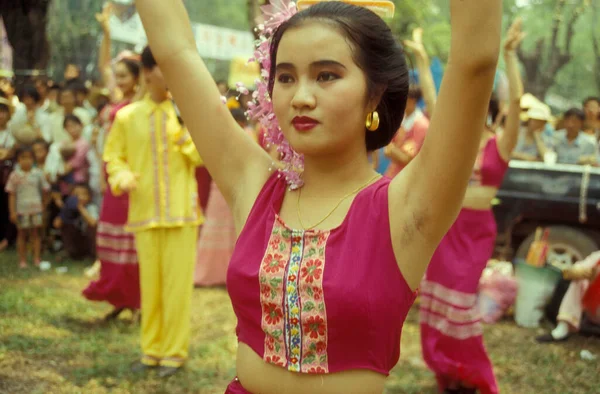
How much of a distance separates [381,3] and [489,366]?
3080mm

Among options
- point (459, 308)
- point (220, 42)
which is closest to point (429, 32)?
point (220, 42)

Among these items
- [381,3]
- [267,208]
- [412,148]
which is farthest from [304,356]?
[412,148]

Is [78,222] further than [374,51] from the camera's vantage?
Yes

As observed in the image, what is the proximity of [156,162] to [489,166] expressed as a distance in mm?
2074

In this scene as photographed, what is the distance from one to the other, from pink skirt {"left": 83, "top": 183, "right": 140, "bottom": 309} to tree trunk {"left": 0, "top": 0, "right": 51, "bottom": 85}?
1.15 metres

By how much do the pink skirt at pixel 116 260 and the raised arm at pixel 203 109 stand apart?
156 inches

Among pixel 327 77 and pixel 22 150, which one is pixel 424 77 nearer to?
pixel 327 77

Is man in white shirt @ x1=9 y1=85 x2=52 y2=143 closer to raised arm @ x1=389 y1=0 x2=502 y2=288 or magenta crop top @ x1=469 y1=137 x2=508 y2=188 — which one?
magenta crop top @ x1=469 y1=137 x2=508 y2=188

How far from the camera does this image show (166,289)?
15.4 feet

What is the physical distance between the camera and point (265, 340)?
1.76 meters

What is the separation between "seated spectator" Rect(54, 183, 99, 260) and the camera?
810cm

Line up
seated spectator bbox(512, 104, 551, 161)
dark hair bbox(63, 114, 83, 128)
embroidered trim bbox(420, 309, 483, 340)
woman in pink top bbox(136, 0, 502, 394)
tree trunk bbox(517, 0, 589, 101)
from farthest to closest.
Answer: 1. tree trunk bbox(517, 0, 589, 101)
2. dark hair bbox(63, 114, 83, 128)
3. seated spectator bbox(512, 104, 551, 161)
4. embroidered trim bbox(420, 309, 483, 340)
5. woman in pink top bbox(136, 0, 502, 394)

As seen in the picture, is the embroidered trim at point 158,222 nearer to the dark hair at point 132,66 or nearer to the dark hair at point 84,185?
the dark hair at point 132,66

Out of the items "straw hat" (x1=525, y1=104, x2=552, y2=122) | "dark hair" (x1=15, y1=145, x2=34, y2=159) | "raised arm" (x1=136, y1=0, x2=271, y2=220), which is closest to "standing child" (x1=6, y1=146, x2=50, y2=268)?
"dark hair" (x1=15, y1=145, x2=34, y2=159)
